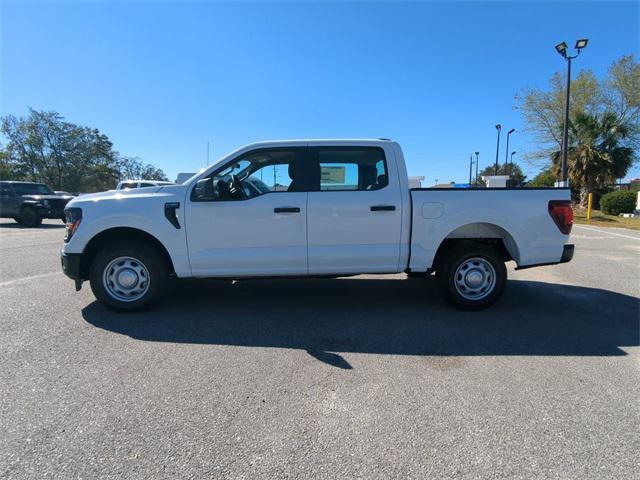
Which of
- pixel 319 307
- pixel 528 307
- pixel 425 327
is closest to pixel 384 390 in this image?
pixel 425 327

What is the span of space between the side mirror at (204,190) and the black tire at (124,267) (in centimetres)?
89

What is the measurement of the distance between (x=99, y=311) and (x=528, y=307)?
217 inches

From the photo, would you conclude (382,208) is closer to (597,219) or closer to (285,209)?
(285,209)

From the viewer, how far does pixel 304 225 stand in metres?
4.54

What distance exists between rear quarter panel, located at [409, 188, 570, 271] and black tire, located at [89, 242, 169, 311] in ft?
10.1

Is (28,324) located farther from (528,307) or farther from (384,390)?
(528,307)

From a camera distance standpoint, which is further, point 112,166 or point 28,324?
point 112,166

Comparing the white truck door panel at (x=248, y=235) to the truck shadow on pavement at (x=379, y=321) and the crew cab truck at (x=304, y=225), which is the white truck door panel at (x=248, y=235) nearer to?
the crew cab truck at (x=304, y=225)

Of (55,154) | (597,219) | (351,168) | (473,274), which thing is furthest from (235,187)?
(55,154)

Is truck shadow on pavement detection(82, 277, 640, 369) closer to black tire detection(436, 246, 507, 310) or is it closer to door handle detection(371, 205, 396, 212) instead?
black tire detection(436, 246, 507, 310)

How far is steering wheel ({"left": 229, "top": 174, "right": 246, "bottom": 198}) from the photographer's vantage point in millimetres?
Answer: 4547

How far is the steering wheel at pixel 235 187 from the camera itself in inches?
179

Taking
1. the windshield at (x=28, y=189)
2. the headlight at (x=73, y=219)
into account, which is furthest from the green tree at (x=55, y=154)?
the headlight at (x=73, y=219)

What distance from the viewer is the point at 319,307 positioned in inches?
197
